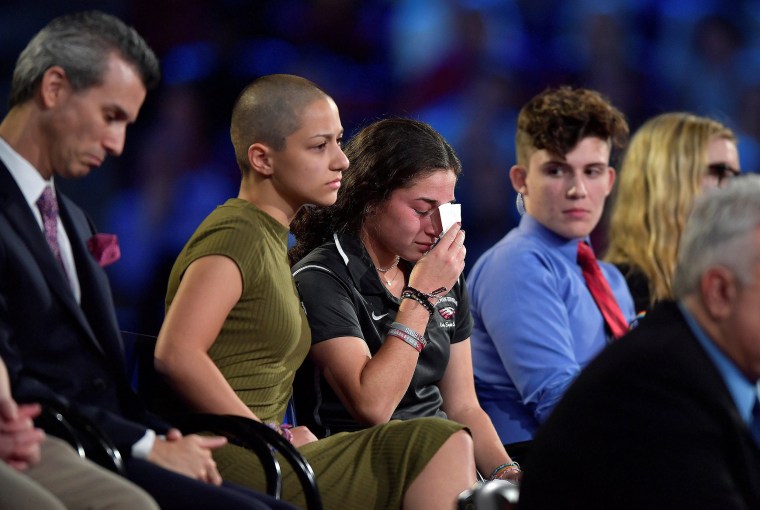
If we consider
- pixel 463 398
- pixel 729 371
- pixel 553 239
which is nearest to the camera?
pixel 729 371

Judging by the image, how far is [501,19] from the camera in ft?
15.3

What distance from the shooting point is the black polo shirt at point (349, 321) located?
114 inches

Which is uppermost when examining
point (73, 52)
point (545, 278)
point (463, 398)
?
point (73, 52)

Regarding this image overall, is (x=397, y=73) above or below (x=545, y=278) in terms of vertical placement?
above

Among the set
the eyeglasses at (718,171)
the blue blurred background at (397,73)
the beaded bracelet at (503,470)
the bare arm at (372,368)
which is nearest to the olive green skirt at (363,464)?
the bare arm at (372,368)

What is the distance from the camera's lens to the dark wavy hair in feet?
10.1

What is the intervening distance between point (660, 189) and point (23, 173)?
101 inches

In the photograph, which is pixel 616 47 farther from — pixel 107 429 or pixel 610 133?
pixel 107 429

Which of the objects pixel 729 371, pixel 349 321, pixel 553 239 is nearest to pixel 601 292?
pixel 553 239

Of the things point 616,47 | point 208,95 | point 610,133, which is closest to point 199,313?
point 208,95

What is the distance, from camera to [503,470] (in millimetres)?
3049

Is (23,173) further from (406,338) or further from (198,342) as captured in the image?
(406,338)

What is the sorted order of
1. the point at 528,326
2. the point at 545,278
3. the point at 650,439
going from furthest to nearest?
the point at 545,278, the point at 528,326, the point at 650,439

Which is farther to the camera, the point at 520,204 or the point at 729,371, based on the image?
the point at 520,204
